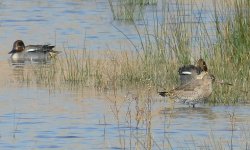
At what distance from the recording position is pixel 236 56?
14.5 meters

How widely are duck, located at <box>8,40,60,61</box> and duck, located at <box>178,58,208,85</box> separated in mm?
5201

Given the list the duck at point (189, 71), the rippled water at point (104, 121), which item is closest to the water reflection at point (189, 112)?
the rippled water at point (104, 121)

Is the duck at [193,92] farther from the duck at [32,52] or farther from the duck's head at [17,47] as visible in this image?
the duck's head at [17,47]

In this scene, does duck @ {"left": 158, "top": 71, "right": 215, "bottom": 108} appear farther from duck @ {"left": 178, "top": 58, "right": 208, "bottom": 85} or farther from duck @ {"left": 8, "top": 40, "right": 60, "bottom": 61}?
duck @ {"left": 8, "top": 40, "right": 60, "bottom": 61}

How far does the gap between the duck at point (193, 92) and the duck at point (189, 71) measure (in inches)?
19.7

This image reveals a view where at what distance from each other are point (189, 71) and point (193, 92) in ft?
3.06

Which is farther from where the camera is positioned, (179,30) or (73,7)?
(73,7)

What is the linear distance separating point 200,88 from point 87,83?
234 centimetres

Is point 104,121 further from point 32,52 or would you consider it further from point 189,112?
point 32,52

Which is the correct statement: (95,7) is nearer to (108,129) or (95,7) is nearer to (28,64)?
(28,64)

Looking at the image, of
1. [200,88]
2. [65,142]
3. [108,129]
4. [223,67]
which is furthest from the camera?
[223,67]

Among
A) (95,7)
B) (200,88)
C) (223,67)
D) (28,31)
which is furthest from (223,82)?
(95,7)

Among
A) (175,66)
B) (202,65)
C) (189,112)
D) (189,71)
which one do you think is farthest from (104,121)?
(175,66)

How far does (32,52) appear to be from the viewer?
769 inches
